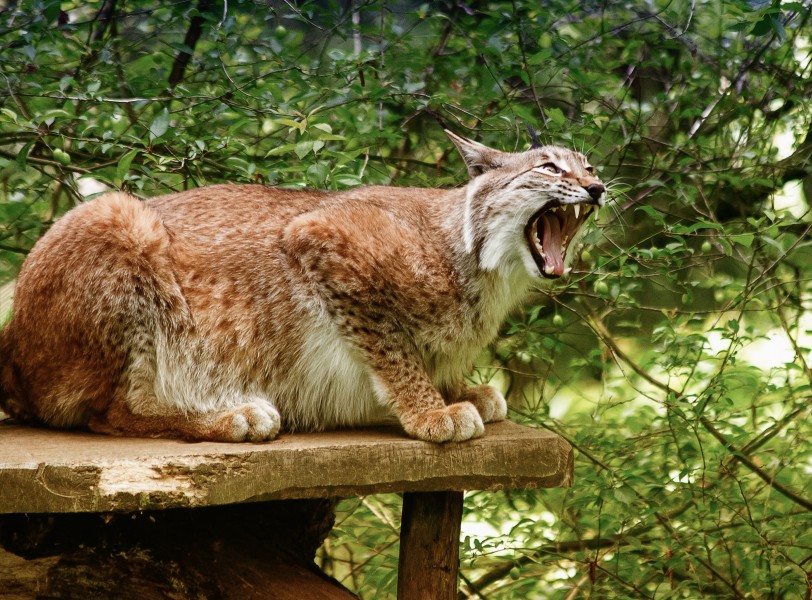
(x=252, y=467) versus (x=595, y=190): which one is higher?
(x=595, y=190)

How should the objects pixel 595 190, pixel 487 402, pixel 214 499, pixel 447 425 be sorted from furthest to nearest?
pixel 487 402 < pixel 595 190 < pixel 447 425 < pixel 214 499

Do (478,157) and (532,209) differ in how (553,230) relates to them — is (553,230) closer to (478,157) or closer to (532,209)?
(532,209)

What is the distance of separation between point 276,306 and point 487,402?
88cm

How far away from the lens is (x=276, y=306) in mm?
3203

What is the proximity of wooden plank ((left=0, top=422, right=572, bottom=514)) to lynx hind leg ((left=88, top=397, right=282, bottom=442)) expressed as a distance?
0.06 m

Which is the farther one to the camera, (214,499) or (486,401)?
(486,401)

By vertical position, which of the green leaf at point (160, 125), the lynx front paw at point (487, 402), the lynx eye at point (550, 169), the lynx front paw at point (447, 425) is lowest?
the lynx front paw at point (447, 425)

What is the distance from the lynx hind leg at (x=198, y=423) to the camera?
2912 mm

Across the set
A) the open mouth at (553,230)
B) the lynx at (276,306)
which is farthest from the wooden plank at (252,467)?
the open mouth at (553,230)

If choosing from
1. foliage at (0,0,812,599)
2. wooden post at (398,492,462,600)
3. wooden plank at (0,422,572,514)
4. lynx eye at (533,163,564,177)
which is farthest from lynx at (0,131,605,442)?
foliage at (0,0,812,599)

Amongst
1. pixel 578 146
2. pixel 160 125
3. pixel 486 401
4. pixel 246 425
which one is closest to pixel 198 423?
pixel 246 425

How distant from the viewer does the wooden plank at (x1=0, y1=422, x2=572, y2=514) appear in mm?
2369

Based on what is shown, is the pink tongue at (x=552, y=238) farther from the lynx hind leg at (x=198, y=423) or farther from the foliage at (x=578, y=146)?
the lynx hind leg at (x=198, y=423)

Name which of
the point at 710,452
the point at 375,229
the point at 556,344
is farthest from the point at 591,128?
the point at 710,452
